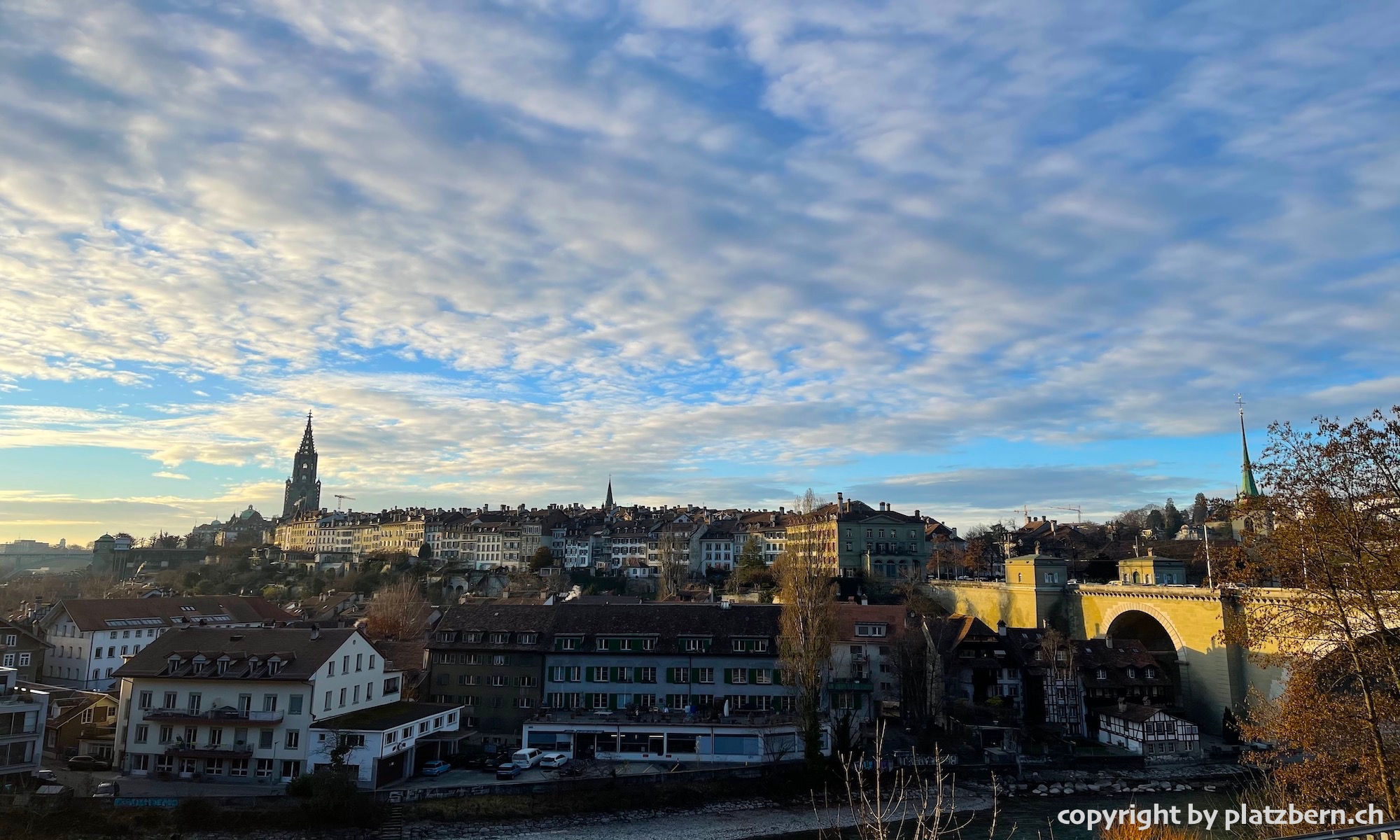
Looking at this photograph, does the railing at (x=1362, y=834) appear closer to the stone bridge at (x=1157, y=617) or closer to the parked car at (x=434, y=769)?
the stone bridge at (x=1157, y=617)

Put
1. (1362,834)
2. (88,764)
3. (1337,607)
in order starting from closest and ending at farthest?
(1362,834) → (1337,607) → (88,764)

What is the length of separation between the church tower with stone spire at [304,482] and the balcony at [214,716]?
13914cm

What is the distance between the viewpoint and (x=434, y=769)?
118 feet

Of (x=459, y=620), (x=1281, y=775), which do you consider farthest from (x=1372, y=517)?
(x=459, y=620)

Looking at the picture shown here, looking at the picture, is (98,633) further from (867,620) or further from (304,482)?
(304,482)

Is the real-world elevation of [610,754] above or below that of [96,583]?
below

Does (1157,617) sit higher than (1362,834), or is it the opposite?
(1362,834)

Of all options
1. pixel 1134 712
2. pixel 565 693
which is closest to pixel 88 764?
pixel 565 693

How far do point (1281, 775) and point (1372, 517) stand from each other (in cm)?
470

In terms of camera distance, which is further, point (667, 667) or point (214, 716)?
point (667, 667)

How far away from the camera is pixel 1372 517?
560 inches

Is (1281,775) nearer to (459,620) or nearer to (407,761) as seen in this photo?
(407,761)

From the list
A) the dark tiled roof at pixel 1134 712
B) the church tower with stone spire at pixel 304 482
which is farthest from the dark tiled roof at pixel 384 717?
the church tower with stone spire at pixel 304 482

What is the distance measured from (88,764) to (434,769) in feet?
47.3
